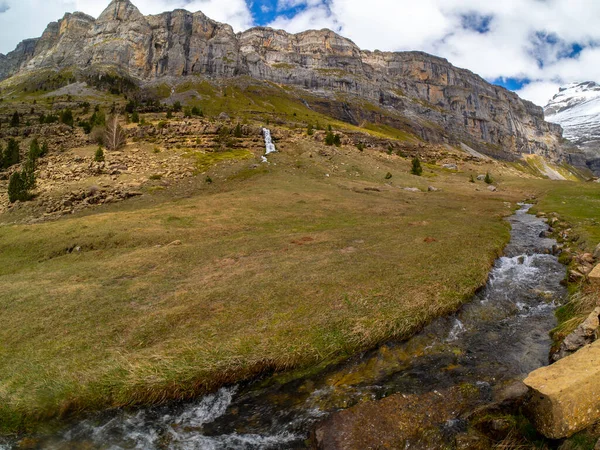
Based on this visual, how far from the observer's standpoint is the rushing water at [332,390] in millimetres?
10953

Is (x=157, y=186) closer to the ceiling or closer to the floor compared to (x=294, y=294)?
closer to the ceiling

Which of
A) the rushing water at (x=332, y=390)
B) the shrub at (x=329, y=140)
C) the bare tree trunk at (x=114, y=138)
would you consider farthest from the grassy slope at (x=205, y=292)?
the shrub at (x=329, y=140)

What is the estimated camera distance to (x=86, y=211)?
160ft

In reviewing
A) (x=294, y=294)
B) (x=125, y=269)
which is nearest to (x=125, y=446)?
(x=294, y=294)

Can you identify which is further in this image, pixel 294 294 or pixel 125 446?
pixel 294 294

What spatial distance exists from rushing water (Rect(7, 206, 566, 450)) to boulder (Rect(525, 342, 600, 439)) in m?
3.31

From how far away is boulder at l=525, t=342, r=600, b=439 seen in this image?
25.6 feet

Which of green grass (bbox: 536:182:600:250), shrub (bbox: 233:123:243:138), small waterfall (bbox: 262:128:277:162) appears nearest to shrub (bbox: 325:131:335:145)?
small waterfall (bbox: 262:128:277:162)

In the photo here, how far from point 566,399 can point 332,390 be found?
7.15 m

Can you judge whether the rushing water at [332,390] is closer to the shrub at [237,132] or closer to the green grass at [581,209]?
the green grass at [581,209]

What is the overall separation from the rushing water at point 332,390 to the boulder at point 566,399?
130 inches

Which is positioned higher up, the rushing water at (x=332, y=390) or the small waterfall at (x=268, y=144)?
the small waterfall at (x=268, y=144)

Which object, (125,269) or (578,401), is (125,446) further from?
(125,269)

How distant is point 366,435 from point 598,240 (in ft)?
91.6
